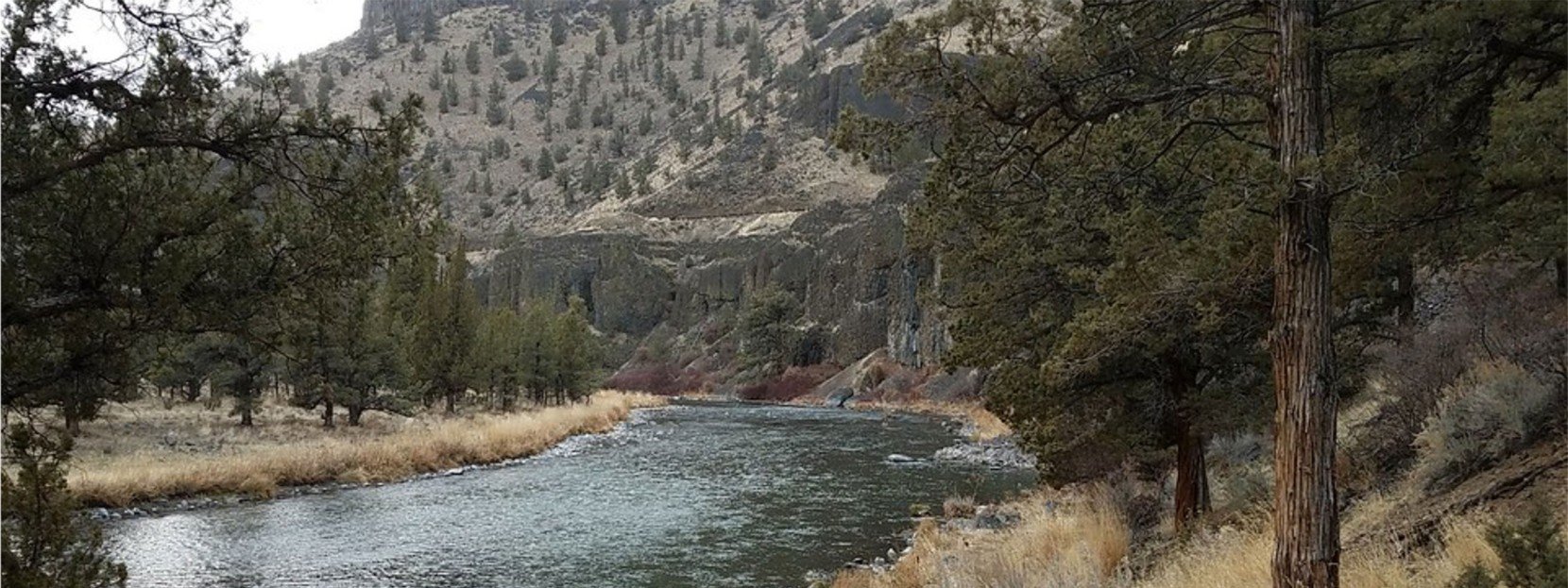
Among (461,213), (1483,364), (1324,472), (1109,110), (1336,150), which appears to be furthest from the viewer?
(461,213)

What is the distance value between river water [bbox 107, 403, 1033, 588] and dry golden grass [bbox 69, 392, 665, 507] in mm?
1269

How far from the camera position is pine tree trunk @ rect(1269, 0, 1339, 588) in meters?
5.46

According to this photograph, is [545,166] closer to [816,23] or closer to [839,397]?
[816,23]

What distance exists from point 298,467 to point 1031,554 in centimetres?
2100

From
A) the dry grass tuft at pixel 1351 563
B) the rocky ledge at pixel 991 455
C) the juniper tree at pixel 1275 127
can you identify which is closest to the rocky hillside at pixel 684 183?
the rocky ledge at pixel 991 455

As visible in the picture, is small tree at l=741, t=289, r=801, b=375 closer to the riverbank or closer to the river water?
the river water

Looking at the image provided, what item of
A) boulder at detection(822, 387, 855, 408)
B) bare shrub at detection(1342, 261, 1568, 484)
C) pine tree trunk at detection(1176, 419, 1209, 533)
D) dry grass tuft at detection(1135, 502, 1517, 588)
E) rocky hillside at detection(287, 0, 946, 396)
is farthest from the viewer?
rocky hillside at detection(287, 0, 946, 396)

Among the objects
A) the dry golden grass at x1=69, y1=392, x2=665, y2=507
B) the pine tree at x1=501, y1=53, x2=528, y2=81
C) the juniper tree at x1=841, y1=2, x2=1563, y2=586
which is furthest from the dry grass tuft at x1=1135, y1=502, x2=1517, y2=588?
the pine tree at x1=501, y1=53, x2=528, y2=81

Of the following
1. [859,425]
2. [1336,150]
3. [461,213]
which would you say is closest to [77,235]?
[1336,150]

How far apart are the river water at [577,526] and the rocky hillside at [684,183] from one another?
2663 centimetres

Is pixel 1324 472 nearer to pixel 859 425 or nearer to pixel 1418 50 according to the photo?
pixel 1418 50

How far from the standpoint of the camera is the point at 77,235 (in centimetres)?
593

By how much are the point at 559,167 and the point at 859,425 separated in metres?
116

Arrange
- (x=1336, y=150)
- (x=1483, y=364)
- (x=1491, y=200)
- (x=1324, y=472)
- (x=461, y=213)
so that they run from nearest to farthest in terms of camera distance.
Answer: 1. (x=1336, y=150)
2. (x=1324, y=472)
3. (x=1491, y=200)
4. (x=1483, y=364)
5. (x=461, y=213)
